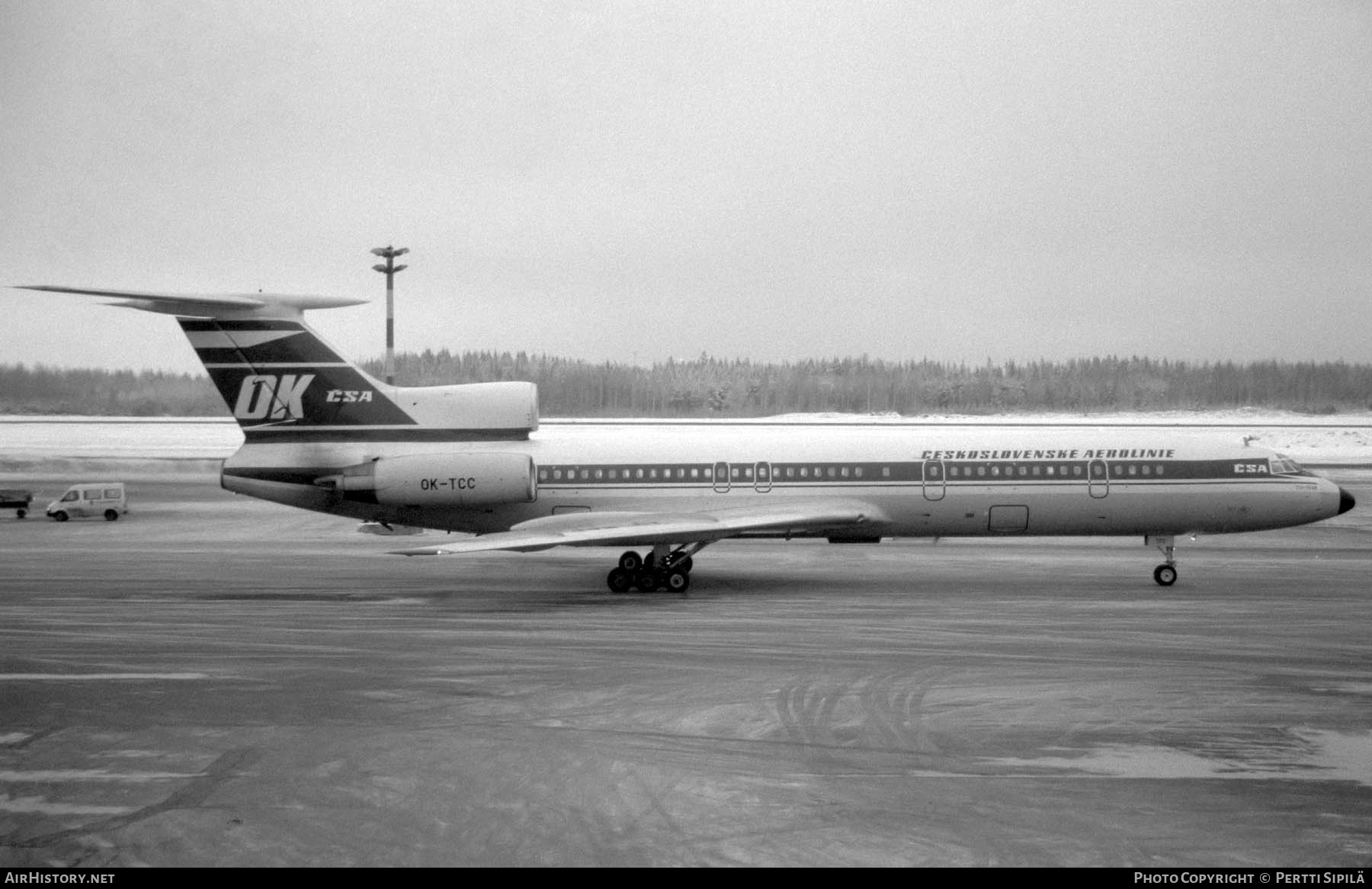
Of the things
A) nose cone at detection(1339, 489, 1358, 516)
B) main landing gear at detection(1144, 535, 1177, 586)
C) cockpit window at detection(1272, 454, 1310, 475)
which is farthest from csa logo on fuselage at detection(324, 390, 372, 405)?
nose cone at detection(1339, 489, 1358, 516)

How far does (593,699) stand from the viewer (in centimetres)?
1220

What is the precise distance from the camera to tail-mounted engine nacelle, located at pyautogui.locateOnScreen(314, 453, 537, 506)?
21000mm

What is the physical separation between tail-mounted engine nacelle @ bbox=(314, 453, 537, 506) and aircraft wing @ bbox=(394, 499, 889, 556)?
33.3 inches

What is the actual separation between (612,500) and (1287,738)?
13.3 metres

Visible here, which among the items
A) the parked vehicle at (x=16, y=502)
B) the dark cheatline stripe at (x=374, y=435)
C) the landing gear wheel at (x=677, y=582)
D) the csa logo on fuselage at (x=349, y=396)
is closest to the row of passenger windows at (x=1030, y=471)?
the landing gear wheel at (x=677, y=582)

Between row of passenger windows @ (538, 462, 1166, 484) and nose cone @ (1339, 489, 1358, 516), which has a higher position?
row of passenger windows @ (538, 462, 1166, 484)

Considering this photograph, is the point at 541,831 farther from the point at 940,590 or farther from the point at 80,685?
the point at 940,590

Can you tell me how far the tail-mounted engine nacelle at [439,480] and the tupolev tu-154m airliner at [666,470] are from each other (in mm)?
29

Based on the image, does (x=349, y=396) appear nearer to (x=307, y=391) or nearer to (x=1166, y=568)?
(x=307, y=391)

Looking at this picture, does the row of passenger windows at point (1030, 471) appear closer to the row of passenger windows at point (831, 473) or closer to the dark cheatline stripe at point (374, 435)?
the row of passenger windows at point (831, 473)

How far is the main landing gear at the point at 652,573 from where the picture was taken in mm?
20438

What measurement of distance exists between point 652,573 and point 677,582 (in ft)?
1.64

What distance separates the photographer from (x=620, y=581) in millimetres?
20578

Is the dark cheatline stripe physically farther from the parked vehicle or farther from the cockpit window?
the parked vehicle
